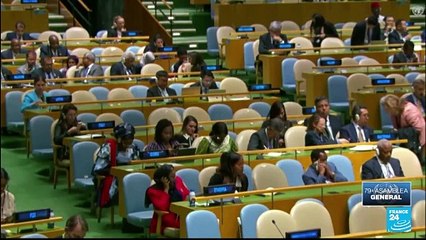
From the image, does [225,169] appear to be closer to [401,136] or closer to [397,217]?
[397,217]

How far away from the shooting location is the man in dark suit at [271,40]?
55.6ft

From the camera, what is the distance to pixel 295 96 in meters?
16.3

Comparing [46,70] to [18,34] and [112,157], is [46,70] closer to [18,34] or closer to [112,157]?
[18,34]

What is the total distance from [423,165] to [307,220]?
416cm

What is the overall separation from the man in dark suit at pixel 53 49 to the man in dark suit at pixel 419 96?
527cm

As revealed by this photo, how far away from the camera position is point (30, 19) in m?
19.6

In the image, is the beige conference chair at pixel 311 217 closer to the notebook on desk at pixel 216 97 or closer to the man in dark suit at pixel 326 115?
the man in dark suit at pixel 326 115

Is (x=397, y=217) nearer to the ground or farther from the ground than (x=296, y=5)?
nearer to the ground

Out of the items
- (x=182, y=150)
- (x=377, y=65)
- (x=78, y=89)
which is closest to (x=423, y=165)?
(x=377, y=65)

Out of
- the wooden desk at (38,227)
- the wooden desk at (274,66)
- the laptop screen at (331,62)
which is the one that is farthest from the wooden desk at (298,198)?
the wooden desk at (274,66)

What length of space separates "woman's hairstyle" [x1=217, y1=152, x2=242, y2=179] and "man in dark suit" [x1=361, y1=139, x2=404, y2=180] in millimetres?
1488

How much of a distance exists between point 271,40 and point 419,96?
3.60 metres

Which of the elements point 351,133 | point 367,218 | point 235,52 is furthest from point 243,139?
point 235,52

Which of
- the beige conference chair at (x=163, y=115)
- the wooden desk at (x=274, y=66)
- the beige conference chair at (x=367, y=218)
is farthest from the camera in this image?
the wooden desk at (x=274, y=66)
